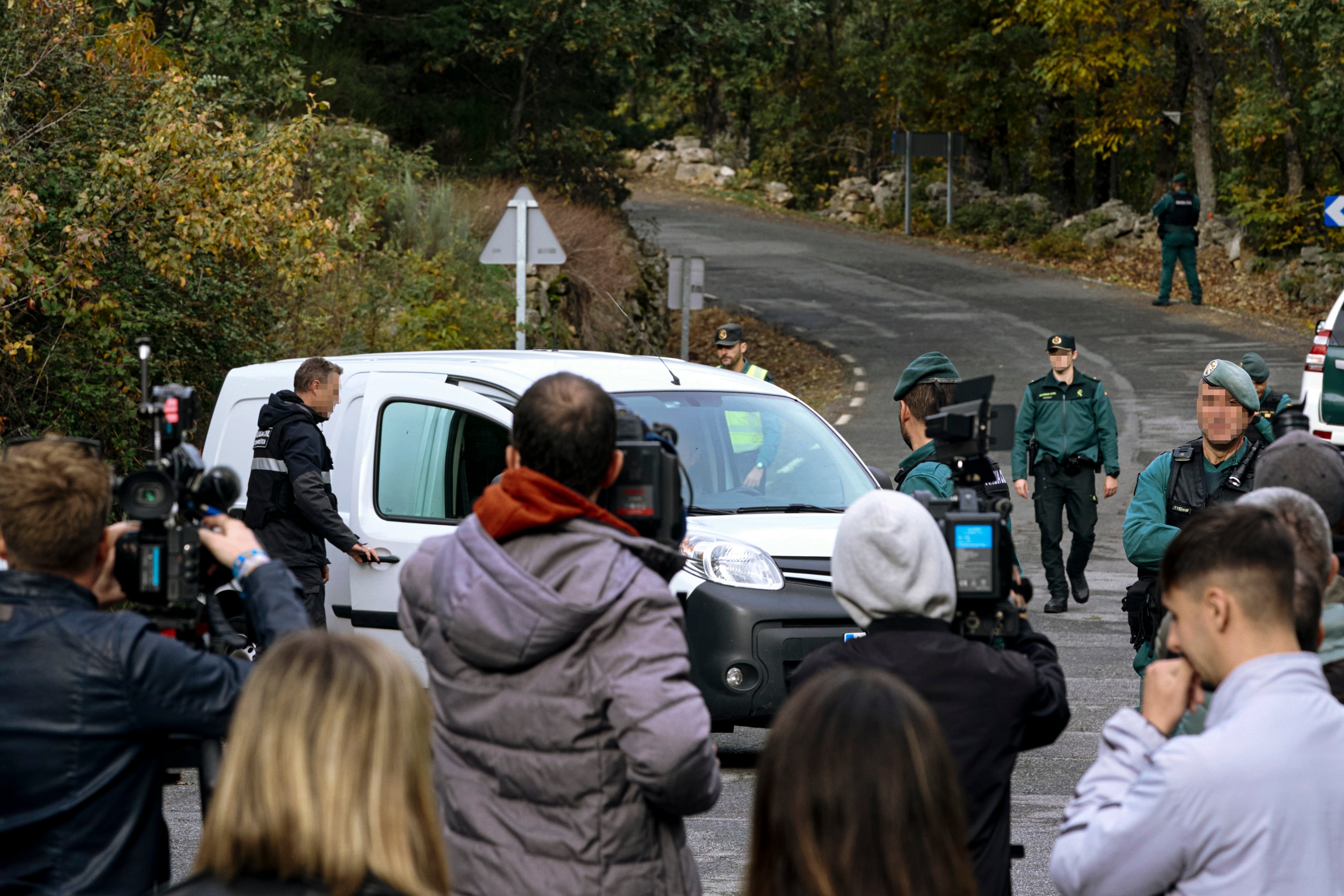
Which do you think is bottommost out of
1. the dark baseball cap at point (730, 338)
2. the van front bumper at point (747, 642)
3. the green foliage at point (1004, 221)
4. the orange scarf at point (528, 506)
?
the van front bumper at point (747, 642)

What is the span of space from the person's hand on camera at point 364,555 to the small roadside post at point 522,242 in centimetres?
683

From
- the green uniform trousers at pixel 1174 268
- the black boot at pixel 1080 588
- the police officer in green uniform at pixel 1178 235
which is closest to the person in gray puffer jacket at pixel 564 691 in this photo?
the black boot at pixel 1080 588

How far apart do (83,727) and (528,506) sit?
0.95m

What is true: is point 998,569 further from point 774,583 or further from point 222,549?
point 774,583

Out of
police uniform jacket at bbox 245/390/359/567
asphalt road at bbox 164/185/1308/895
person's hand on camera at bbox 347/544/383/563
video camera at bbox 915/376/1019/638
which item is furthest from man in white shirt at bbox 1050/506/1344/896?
police uniform jacket at bbox 245/390/359/567

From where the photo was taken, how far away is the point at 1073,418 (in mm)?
10992

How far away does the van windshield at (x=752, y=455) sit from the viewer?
727 centimetres

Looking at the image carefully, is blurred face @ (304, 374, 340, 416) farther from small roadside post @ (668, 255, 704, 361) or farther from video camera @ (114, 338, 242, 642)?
small roadside post @ (668, 255, 704, 361)

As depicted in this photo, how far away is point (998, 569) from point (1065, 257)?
107 ft

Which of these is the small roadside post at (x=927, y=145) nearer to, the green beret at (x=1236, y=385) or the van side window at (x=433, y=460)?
the van side window at (x=433, y=460)

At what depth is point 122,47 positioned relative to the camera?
1212cm

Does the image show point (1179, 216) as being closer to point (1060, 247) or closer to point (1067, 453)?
point (1060, 247)

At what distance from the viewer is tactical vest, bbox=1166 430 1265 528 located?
6062 mm

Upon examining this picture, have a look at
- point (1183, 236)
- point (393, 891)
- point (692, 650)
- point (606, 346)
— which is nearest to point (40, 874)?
point (393, 891)
